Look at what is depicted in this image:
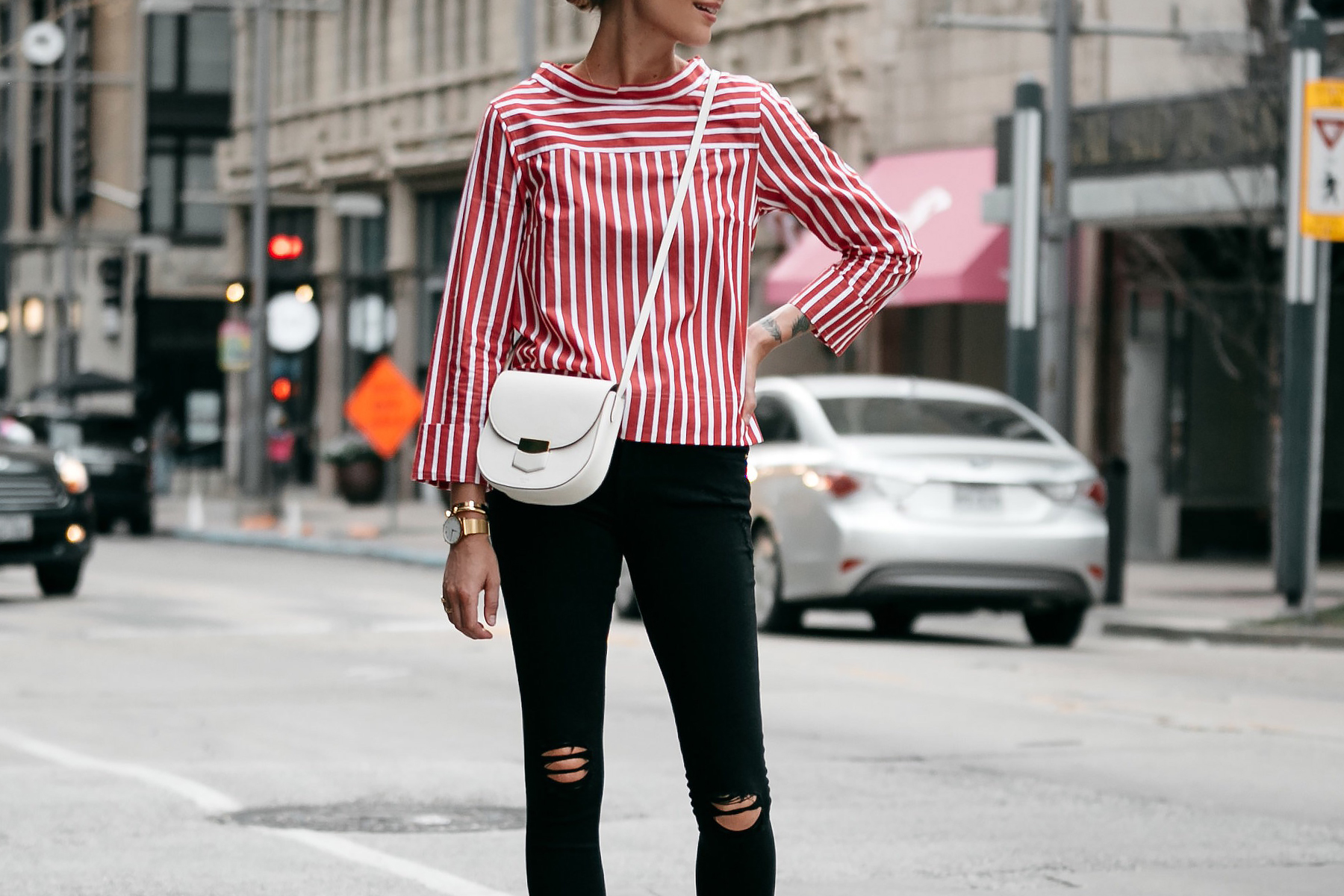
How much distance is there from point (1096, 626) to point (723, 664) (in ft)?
46.4

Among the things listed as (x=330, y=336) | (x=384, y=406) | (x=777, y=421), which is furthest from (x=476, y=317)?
(x=330, y=336)

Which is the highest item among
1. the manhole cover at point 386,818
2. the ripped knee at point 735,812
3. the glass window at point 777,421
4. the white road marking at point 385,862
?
the glass window at point 777,421

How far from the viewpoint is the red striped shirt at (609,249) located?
3.90 m

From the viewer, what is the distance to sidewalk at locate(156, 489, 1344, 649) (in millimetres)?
16250

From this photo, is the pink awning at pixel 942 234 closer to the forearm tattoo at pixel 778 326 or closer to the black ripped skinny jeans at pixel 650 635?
the forearm tattoo at pixel 778 326

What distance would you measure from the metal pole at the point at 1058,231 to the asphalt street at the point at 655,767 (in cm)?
522

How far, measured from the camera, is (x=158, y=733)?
1009cm

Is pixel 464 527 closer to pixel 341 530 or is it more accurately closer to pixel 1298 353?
pixel 1298 353

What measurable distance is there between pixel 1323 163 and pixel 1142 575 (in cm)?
741

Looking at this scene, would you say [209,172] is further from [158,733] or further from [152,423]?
[158,733]

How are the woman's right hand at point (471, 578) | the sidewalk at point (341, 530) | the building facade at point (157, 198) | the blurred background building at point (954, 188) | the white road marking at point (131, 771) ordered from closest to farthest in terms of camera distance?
the woman's right hand at point (471, 578), the white road marking at point (131, 771), the blurred background building at point (954, 188), the sidewalk at point (341, 530), the building facade at point (157, 198)

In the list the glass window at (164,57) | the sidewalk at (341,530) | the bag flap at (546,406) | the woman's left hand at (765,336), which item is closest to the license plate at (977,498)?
the sidewalk at (341,530)

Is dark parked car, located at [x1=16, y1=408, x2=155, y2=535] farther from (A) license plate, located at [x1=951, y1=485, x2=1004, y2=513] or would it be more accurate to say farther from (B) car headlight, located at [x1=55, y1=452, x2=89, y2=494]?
(A) license plate, located at [x1=951, y1=485, x2=1004, y2=513]

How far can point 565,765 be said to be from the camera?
3.95 meters
